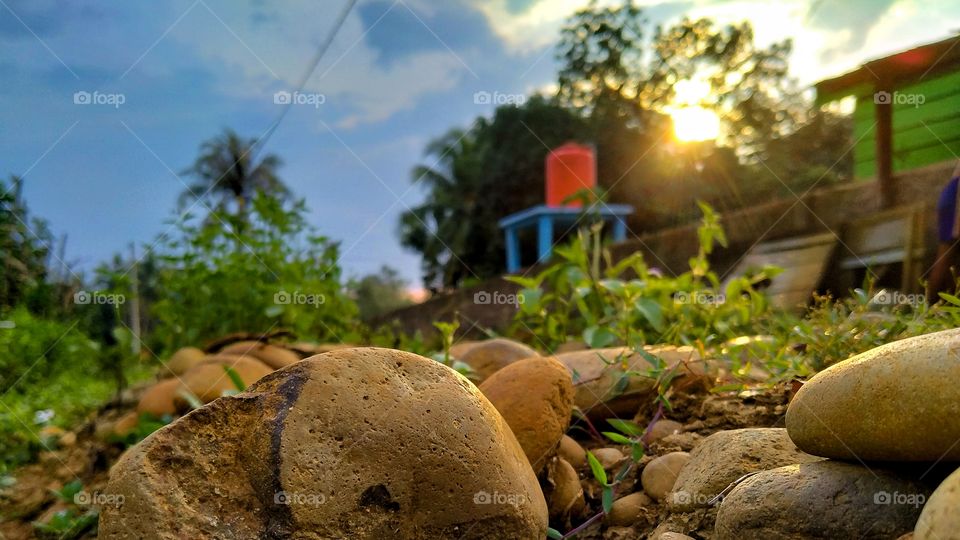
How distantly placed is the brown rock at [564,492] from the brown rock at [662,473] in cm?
22

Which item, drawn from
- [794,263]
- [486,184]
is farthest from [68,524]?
[486,184]

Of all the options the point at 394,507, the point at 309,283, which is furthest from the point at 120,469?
the point at 309,283

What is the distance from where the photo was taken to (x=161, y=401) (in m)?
4.05

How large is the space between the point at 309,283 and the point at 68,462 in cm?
178

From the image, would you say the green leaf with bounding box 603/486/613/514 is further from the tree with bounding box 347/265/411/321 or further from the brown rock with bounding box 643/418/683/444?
the tree with bounding box 347/265/411/321

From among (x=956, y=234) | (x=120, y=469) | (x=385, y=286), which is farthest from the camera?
(x=385, y=286)

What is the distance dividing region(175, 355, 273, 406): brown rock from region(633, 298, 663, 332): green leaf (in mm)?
1909

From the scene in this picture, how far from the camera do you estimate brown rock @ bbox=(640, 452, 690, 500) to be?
94.4 inches

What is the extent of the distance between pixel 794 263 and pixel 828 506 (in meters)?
4.80

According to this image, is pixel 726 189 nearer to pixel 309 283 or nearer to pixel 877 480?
pixel 309 283

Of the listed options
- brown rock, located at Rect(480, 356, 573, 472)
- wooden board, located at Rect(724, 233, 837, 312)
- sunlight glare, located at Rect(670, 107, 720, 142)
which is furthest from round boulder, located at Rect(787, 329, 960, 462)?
sunlight glare, located at Rect(670, 107, 720, 142)

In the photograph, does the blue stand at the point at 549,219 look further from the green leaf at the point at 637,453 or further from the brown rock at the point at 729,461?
the brown rock at the point at 729,461

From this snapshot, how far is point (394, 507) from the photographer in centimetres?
188

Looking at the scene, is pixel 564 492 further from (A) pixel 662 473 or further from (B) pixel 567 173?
(B) pixel 567 173
